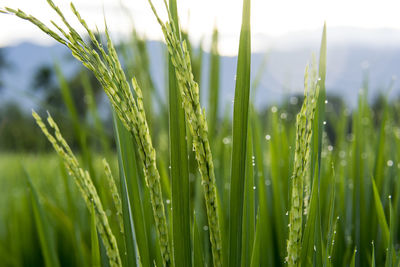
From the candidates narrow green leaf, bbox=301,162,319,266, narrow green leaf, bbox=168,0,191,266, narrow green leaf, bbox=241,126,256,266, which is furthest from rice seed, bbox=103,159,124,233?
narrow green leaf, bbox=301,162,319,266

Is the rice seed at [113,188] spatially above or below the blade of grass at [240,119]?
below

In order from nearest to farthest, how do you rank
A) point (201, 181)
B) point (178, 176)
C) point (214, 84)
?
1. point (178, 176)
2. point (201, 181)
3. point (214, 84)

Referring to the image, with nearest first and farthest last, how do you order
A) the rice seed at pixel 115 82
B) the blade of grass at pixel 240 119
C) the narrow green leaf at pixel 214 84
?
the rice seed at pixel 115 82 < the blade of grass at pixel 240 119 < the narrow green leaf at pixel 214 84

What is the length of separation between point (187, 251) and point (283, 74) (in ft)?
5.13

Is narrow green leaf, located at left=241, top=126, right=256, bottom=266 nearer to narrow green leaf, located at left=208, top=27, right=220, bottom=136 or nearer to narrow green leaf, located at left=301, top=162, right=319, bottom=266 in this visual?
narrow green leaf, located at left=301, top=162, right=319, bottom=266

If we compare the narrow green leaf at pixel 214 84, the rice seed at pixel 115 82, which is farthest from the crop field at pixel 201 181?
the narrow green leaf at pixel 214 84

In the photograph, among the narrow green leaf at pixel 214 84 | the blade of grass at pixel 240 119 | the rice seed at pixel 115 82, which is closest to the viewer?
the rice seed at pixel 115 82

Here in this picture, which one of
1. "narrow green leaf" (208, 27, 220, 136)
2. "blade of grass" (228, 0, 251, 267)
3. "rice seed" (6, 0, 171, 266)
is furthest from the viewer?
"narrow green leaf" (208, 27, 220, 136)

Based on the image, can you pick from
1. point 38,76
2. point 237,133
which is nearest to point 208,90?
point 237,133

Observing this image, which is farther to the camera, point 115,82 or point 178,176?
point 178,176

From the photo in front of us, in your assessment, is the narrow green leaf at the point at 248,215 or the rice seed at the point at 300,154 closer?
the rice seed at the point at 300,154

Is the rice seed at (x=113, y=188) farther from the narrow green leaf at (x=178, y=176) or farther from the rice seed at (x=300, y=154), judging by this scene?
the rice seed at (x=300, y=154)

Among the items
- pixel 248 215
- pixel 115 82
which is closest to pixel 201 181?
pixel 248 215

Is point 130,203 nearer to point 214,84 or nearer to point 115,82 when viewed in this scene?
point 115,82
